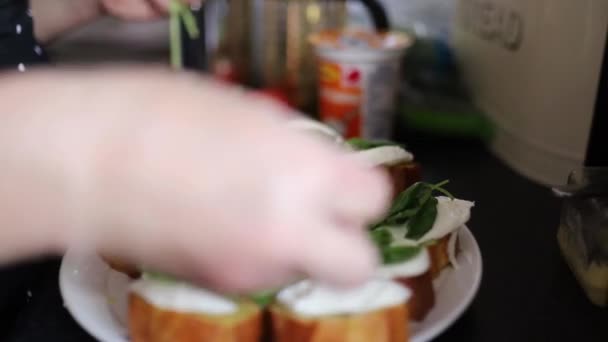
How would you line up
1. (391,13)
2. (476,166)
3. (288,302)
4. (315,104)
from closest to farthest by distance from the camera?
1. (288,302)
2. (476,166)
3. (315,104)
4. (391,13)

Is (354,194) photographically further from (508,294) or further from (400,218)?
(508,294)

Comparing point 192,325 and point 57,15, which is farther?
point 57,15

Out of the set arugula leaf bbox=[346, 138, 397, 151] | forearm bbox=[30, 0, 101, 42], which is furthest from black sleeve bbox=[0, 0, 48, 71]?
arugula leaf bbox=[346, 138, 397, 151]

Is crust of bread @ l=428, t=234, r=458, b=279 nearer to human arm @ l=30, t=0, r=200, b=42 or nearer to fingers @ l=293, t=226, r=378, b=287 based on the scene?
fingers @ l=293, t=226, r=378, b=287

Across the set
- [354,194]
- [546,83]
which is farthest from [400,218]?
[546,83]

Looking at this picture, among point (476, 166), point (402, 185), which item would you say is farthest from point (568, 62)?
point (402, 185)

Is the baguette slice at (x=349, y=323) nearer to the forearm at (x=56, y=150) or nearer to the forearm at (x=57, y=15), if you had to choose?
the forearm at (x=56, y=150)

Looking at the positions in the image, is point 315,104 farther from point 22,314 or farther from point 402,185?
point 22,314
